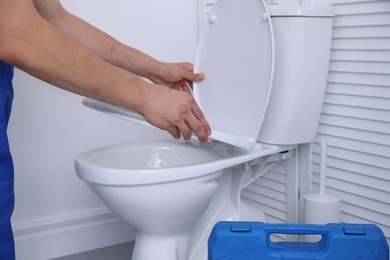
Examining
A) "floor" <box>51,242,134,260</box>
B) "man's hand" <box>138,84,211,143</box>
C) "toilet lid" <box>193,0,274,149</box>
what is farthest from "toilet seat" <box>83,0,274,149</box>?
"floor" <box>51,242,134,260</box>

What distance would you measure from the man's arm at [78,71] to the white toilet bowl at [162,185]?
0.12 m

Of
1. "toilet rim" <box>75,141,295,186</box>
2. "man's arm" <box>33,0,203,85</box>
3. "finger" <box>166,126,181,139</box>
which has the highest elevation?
"man's arm" <box>33,0,203,85</box>

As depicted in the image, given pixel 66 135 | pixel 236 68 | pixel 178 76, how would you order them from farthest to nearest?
1. pixel 66 135
2. pixel 178 76
3. pixel 236 68

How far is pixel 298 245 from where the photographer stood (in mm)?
1136

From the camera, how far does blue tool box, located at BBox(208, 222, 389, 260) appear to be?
1.07m

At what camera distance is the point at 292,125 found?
140cm

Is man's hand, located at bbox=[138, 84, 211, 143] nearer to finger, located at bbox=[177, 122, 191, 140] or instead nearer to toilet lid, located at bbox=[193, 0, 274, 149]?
finger, located at bbox=[177, 122, 191, 140]

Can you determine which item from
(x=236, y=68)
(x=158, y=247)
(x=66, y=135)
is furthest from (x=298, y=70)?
(x=66, y=135)

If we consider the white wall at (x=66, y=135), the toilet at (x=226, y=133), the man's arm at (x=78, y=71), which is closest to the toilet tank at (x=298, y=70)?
the toilet at (x=226, y=133)

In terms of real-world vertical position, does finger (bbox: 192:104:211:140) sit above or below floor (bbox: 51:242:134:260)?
above

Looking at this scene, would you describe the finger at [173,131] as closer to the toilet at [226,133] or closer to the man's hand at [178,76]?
the toilet at [226,133]

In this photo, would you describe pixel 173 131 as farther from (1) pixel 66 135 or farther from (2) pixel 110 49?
(1) pixel 66 135

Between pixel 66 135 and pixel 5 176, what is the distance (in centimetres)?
77

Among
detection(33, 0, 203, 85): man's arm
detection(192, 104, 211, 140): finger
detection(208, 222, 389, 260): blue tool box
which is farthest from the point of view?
detection(33, 0, 203, 85): man's arm
